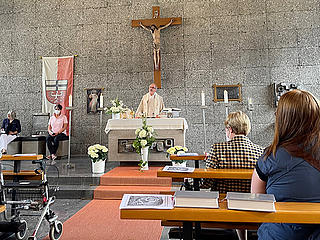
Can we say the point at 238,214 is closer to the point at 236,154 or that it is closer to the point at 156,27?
the point at 236,154

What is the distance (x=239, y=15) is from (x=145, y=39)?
284 centimetres

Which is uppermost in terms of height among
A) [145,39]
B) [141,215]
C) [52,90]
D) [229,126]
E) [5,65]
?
[145,39]

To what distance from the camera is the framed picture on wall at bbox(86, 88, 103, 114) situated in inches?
313

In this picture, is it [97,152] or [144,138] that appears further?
[144,138]

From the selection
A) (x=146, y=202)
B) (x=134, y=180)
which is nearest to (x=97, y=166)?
(x=134, y=180)

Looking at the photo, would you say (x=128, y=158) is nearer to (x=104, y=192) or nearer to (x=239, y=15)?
(x=104, y=192)

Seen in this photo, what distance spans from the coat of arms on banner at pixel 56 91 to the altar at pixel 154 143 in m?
3.06

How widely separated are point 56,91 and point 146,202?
7639 mm

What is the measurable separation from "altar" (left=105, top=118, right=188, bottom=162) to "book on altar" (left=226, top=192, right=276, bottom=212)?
14.9ft

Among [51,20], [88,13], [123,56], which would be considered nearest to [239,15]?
[123,56]

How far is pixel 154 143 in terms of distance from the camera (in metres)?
5.72

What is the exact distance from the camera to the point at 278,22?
24.3 ft

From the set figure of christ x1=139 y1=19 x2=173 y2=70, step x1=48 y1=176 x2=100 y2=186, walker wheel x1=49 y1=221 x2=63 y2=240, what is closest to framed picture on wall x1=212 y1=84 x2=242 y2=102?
figure of christ x1=139 y1=19 x2=173 y2=70

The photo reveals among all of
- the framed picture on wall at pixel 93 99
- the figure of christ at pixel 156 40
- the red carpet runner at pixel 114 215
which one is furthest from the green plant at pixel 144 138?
the framed picture on wall at pixel 93 99
